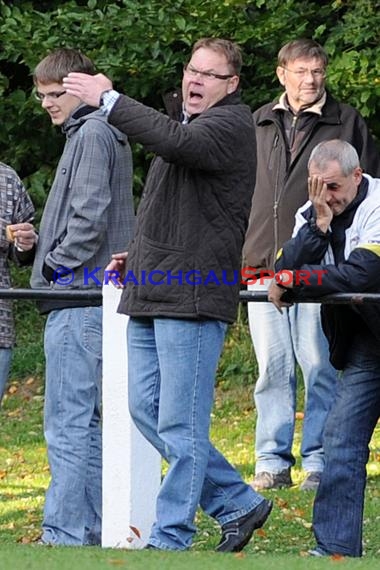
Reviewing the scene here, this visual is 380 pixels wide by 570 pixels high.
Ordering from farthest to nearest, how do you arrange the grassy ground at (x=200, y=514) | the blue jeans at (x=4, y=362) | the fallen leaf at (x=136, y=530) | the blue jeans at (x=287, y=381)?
1. the blue jeans at (x=287, y=381)
2. the blue jeans at (x=4, y=362)
3. the fallen leaf at (x=136, y=530)
4. the grassy ground at (x=200, y=514)

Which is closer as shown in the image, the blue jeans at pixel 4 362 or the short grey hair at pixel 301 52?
the blue jeans at pixel 4 362

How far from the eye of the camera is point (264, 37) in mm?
13539

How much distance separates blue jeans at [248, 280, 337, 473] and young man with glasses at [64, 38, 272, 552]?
2441 millimetres

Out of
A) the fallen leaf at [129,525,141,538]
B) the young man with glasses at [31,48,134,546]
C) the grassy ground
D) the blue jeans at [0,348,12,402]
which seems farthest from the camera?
the blue jeans at [0,348,12,402]

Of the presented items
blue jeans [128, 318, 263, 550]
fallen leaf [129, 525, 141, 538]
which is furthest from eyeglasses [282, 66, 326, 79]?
fallen leaf [129, 525, 141, 538]

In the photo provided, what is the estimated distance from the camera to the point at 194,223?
625 cm

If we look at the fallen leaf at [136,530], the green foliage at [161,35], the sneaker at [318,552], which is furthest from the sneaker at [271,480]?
the green foliage at [161,35]

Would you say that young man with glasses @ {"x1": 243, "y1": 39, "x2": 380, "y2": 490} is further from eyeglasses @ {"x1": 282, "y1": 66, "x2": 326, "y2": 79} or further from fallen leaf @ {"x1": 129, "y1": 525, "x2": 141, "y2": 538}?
fallen leaf @ {"x1": 129, "y1": 525, "x2": 141, "y2": 538}

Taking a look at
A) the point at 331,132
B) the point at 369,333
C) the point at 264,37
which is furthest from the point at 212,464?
the point at 264,37

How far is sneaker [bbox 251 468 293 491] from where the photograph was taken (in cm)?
873

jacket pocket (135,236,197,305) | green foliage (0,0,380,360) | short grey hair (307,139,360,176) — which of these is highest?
green foliage (0,0,380,360)

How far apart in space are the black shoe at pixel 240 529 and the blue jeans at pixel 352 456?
0.29 meters

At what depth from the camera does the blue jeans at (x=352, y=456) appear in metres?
6.58

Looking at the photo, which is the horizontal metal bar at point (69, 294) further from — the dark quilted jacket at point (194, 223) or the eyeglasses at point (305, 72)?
the eyeglasses at point (305, 72)
